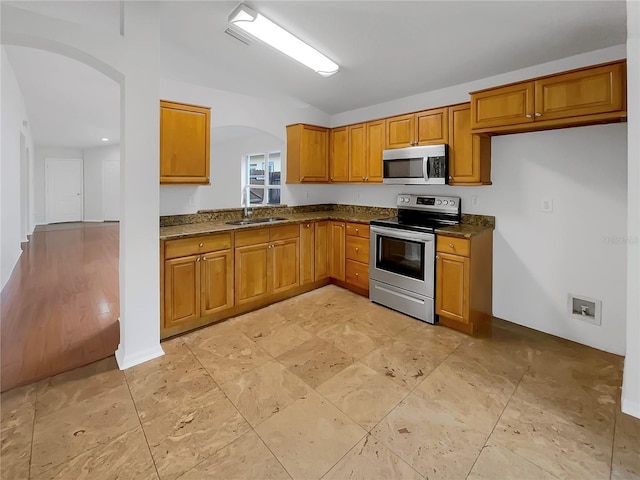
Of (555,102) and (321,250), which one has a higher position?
(555,102)

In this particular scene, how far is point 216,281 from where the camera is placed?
3.16 m

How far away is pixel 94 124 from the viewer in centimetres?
686

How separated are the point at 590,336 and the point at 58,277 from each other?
613 cm

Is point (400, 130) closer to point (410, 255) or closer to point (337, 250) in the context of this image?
point (410, 255)

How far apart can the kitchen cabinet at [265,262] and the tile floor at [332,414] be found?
700 millimetres

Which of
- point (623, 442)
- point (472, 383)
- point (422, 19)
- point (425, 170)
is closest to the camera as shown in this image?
point (623, 442)

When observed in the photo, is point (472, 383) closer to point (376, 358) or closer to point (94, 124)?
point (376, 358)

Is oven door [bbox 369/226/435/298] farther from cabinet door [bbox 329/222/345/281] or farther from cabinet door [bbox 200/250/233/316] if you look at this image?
cabinet door [bbox 200/250/233/316]

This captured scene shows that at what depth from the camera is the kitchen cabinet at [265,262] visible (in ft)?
11.1

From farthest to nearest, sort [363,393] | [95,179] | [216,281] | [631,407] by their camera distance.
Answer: [95,179]
[216,281]
[363,393]
[631,407]

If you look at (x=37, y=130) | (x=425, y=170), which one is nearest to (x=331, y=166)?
(x=425, y=170)

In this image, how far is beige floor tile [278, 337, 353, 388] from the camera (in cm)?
235

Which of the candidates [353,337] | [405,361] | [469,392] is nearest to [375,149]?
[353,337]

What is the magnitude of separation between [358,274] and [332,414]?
2.19 m
